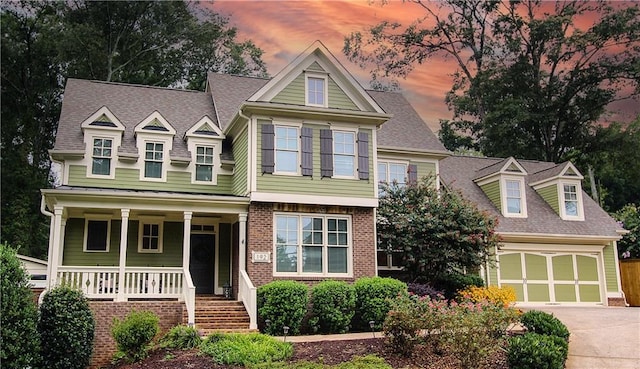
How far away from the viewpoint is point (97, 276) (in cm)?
1548

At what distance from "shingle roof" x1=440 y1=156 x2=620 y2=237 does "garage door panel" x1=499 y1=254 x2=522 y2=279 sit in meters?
0.98

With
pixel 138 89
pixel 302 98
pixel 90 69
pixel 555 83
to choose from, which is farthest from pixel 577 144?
pixel 90 69

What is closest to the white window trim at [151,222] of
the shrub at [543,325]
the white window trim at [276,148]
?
the white window trim at [276,148]

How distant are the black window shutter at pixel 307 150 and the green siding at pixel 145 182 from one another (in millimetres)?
3239

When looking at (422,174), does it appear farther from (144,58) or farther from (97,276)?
(144,58)

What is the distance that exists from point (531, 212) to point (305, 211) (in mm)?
10556

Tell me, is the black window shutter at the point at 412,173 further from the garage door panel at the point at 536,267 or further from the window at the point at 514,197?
the garage door panel at the point at 536,267

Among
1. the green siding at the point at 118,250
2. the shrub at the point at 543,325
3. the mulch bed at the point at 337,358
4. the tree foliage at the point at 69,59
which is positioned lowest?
the mulch bed at the point at 337,358

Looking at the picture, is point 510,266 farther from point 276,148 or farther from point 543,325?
point 276,148

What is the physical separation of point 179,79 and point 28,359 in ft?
83.2

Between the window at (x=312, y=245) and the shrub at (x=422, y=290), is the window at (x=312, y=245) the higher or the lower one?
the higher one

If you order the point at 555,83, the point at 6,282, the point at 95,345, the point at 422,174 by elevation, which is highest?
the point at 555,83

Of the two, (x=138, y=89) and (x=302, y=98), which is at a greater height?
(x=138, y=89)

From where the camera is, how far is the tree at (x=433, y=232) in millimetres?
17828
